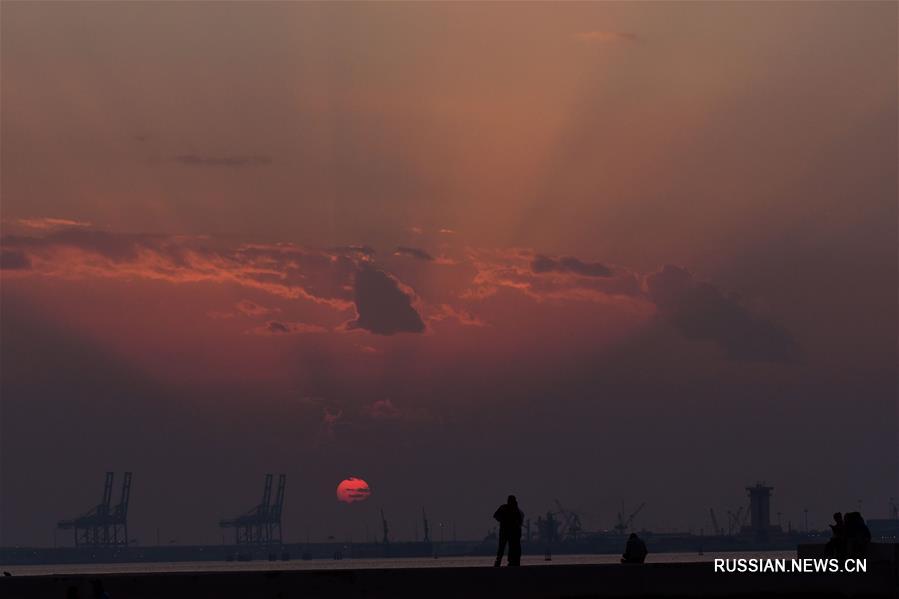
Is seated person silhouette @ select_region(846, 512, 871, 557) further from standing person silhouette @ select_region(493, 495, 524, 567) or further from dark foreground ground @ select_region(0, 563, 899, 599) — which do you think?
standing person silhouette @ select_region(493, 495, 524, 567)

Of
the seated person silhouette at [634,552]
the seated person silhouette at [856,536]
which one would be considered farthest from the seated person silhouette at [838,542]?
the seated person silhouette at [634,552]

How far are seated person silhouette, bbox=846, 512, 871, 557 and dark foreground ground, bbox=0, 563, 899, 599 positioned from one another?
258 cm

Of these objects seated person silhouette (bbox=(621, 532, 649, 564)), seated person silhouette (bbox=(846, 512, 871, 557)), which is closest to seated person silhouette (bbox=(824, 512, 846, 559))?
seated person silhouette (bbox=(846, 512, 871, 557))

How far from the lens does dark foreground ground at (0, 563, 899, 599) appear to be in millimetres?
28016

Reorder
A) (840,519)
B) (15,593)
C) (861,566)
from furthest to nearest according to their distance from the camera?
(840,519) → (861,566) → (15,593)

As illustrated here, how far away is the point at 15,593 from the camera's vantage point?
27891 mm

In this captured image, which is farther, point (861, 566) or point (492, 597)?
point (861, 566)

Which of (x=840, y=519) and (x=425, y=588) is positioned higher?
(x=840, y=519)

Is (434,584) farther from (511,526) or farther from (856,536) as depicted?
(856,536)

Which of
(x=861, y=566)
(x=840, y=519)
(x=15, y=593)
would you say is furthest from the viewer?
(x=840, y=519)

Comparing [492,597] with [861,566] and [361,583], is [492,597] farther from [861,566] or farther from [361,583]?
[861,566]

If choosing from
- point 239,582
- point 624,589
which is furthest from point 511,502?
point 239,582

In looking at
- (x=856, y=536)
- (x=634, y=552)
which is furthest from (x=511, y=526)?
(x=856, y=536)

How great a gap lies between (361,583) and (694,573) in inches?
253
